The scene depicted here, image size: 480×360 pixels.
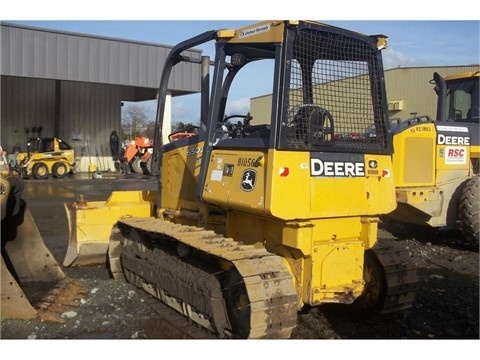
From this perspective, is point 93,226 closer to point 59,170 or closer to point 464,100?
point 464,100

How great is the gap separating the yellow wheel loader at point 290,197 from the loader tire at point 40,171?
18462 millimetres

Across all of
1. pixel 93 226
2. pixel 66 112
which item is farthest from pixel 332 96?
pixel 66 112

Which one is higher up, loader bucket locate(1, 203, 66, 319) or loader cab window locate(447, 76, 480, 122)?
loader cab window locate(447, 76, 480, 122)

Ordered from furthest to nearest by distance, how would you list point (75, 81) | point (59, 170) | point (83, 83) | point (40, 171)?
point (83, 83) < point (59, 170) < point (40, 171) < point (75, 81)

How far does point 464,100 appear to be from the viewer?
963 centimetres

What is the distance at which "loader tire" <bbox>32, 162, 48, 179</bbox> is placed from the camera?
72.2ft

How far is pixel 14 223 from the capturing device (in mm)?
5676

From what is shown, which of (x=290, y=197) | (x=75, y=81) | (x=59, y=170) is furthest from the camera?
(x=59, y=170)

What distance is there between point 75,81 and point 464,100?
1644 cm

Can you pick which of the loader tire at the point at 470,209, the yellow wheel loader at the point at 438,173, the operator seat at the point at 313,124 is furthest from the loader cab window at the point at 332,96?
the loader tire at the point at 470,209

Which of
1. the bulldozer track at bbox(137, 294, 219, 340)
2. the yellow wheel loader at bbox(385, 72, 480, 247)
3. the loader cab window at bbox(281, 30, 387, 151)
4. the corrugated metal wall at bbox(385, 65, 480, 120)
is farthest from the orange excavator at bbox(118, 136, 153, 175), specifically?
the loader cab window at bbox(281, 30, 387, 151)

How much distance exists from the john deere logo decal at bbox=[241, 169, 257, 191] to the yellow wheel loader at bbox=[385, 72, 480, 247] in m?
4.44

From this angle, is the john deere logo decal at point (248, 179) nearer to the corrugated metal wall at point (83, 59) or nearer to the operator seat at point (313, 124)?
the operator seat at point (313, 124)

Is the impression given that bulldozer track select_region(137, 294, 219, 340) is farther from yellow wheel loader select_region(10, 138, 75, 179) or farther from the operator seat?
yellow wheel loader select_region(10, 138, 75, 179)
